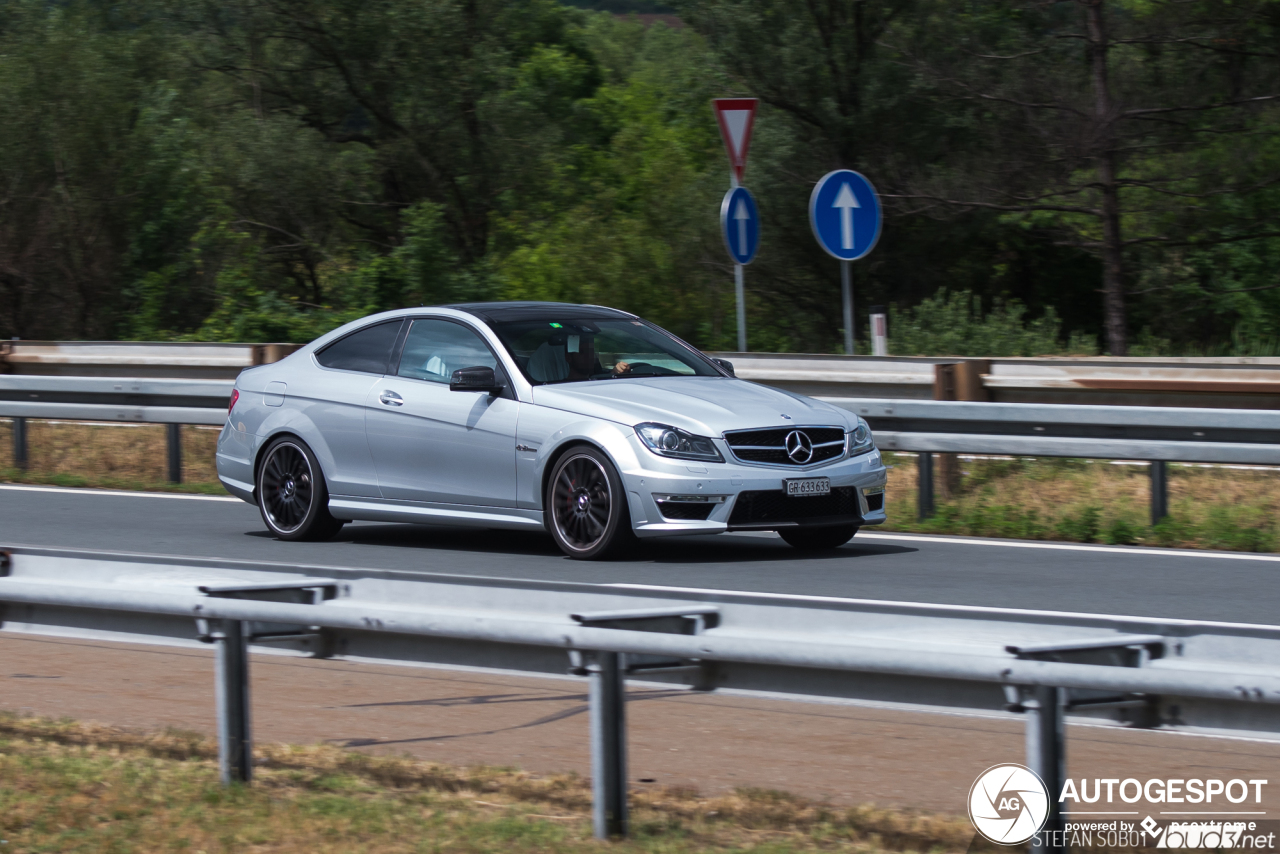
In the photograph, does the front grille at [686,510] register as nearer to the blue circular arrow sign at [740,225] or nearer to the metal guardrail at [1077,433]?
the metal guardrail at [1077,433]

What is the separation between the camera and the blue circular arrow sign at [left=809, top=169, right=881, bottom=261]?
1558 centimetres

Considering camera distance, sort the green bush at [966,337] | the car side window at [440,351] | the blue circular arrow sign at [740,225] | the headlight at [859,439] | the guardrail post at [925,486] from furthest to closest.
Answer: the green bush at [966,337], the blue circular arrow sign at [740,225], the guardrail post at [925,486], the car side window at [440,351], the headlight at [859,439]

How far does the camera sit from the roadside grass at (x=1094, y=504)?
11047 mm

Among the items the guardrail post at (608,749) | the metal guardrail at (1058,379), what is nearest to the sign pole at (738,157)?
the metal guardrail at (1058,379)

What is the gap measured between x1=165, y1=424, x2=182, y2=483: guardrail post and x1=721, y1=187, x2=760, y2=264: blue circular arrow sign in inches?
Result: 198

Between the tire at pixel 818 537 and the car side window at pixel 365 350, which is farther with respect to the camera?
the car side window at pixel 365 350

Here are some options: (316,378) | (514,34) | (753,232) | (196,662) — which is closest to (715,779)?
(196,662)

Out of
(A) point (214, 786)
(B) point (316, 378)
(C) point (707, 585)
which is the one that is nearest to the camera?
(A) point (214, 786)

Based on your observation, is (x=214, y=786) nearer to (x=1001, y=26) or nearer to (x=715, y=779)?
(x=715, y=779)

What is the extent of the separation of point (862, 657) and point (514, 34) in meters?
26.1

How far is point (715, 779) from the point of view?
17.8 ft

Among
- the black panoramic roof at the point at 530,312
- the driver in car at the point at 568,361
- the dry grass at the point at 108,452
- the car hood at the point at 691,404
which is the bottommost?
the dry grass at the point at 108,452

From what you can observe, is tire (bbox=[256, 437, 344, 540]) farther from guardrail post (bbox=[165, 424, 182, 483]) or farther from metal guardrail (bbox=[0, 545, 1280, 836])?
metal guardrail (bbox=[0, 545, 1280, 836])
